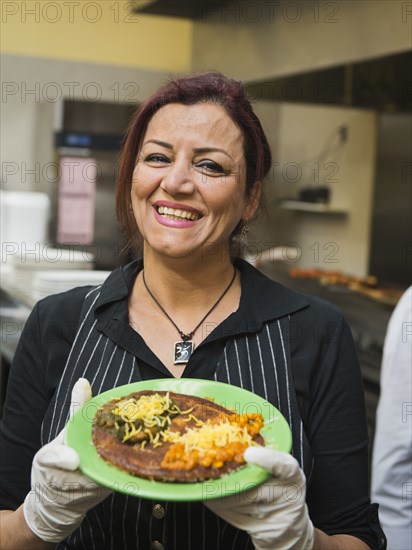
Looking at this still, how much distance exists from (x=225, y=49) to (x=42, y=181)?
7.07 feet

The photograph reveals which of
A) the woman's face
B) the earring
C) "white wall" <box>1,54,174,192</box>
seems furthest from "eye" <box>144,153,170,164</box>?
"white wall" <box>1,54,174,192</box>

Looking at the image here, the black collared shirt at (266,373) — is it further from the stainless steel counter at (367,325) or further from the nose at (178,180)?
the stainless steel counter at (367,325)

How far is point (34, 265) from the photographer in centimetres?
292

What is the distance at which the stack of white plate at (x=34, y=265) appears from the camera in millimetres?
2906

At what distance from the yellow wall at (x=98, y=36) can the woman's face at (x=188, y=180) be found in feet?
12.4

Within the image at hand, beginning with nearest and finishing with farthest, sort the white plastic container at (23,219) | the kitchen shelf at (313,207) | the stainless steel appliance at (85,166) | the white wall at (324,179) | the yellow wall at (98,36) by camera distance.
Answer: the white plastic container at (23,219), the white wall at (324,179), the kitchen shelf at (313,207), the stainless steel appliance at (85,166), the yellow wall at (98,36)

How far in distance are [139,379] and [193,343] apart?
0.12 metres

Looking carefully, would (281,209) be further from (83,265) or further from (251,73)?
(83,265)

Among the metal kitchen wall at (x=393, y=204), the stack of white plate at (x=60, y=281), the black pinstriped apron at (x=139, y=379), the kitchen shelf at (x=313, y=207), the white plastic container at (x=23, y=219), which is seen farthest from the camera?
the kitchen shelf at (x=313, y=207)

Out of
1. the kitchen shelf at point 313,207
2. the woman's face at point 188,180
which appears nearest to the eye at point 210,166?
the woman's face at point 188,180

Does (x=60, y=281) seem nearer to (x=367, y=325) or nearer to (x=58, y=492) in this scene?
(x=367, y=325)

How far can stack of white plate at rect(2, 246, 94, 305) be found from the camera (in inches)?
114

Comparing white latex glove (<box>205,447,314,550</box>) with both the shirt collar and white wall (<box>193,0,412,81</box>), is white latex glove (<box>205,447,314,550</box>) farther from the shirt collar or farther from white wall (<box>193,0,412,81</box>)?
white wall (<box>193,0,412,81</box>)

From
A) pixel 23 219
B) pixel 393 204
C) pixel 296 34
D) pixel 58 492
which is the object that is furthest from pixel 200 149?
pixel 393 204
